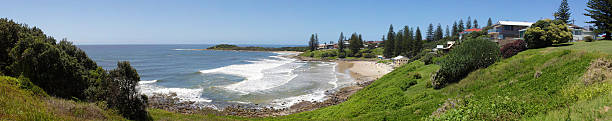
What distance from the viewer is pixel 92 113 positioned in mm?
10602

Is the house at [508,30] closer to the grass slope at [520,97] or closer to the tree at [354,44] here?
the grass slope at [520,97]

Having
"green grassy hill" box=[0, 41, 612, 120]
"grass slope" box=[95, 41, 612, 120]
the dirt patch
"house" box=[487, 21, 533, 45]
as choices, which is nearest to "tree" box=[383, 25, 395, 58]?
"house" box=[487, 21, 533, 45]

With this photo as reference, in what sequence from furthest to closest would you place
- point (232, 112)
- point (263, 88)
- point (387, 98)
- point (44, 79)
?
point (263, 88) → point (232, 112) → point (387, 98) → point (44, 79)

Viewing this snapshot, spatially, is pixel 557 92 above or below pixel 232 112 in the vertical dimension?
above

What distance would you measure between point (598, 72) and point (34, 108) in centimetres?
1871

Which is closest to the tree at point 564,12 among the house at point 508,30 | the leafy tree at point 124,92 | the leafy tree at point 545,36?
the house at point 508,30

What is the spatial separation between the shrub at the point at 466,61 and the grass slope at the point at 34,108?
18.2m

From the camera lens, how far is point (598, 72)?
10211 millimetres

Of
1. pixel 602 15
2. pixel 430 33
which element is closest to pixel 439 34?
pixel 430 33

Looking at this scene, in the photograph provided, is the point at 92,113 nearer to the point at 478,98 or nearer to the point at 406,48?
the point at 478,98

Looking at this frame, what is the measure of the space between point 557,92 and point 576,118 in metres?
4.09

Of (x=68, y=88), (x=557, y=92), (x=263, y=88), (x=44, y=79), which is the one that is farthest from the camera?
(x=263, y=88)

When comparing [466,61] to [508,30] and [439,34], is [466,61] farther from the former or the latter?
[439,34]

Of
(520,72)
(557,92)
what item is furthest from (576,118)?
(520,72)
